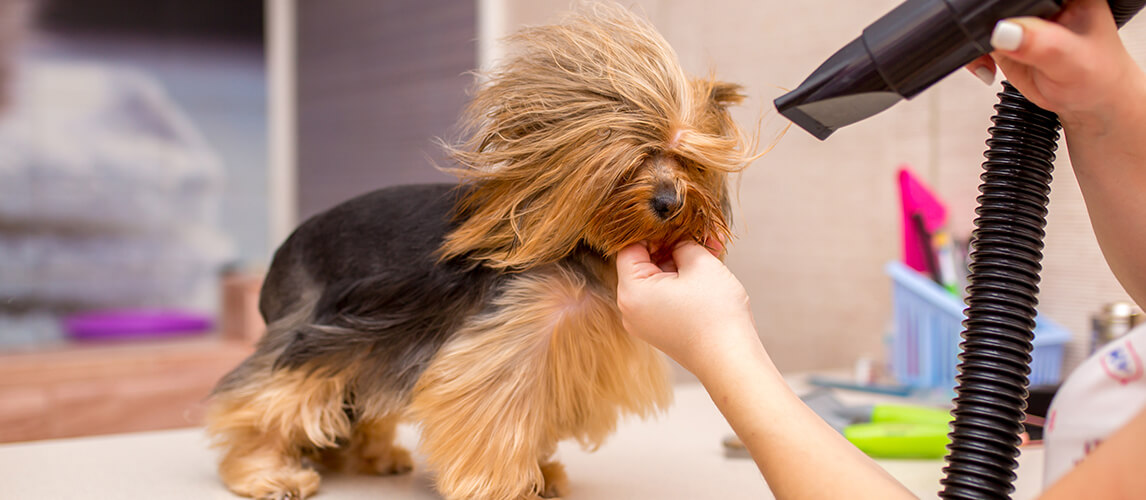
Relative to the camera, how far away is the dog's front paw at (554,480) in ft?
3.54

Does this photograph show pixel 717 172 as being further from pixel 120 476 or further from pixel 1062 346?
pixel 1062 346

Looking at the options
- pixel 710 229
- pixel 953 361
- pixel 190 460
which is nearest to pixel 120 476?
pixel 190 460

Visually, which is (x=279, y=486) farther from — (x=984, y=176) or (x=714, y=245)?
(x=984, y=176)

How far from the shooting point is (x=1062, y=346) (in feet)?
5.56

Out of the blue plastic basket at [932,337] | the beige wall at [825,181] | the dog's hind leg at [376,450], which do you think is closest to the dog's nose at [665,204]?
the dog's hind leg at [376,450]

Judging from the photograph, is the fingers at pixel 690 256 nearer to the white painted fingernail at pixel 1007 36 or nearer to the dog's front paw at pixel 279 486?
the white painted fingernail at pixel 1007 36

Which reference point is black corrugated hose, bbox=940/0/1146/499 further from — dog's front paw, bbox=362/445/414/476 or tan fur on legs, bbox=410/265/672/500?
dog's front paw, bbox=362/445/414/476

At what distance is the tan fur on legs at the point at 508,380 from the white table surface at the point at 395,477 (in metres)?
0.15

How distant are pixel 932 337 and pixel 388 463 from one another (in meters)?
1.18

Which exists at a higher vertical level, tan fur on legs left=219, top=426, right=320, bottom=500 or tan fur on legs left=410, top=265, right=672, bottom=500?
tan fur on legs left=410, top=265, right=672, bottom=500

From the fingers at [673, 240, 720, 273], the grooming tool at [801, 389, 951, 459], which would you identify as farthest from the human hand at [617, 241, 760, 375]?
the grooming tool at [801, 389, 951, 459]

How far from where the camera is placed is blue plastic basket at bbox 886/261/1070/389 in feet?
5.49

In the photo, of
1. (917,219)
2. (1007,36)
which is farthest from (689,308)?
(917,219)

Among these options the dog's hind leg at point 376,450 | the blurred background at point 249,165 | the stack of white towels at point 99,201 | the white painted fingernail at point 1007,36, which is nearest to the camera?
the white painted fingernail at point 1007,36
